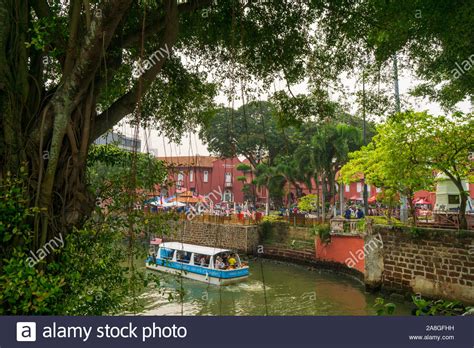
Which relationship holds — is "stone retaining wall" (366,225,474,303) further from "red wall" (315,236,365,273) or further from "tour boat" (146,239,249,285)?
"tour boat" (146,239,249,285)

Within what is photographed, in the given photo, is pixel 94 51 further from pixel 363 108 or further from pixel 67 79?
pixel 363 108

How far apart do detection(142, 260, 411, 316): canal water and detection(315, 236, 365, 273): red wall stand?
0.69 m

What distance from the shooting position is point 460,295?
36.9ft

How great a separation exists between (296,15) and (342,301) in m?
10.3

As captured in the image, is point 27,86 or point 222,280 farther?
point 222,280

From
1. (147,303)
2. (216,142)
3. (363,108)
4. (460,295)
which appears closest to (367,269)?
(460,295)

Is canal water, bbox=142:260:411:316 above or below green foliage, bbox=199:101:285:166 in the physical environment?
below

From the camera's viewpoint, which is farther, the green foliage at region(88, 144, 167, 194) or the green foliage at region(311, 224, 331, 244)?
the green foliage at region(311, 224, 331, 244)

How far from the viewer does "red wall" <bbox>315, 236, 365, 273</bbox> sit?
16641 mm

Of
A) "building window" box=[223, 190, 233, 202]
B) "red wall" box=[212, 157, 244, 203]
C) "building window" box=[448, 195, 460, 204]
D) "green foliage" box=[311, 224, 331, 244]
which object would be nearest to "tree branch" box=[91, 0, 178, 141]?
"building window" box=[448, 195, 460, 204]

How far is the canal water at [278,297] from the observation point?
1245cm

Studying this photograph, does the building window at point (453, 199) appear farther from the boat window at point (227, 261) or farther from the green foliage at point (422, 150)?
the boat window at point (227, 261)

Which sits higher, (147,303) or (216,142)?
(216,142)

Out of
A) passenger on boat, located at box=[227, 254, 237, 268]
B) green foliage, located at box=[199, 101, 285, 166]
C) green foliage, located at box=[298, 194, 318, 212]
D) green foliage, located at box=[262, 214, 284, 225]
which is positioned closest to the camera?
passenger on boat, located at box=[227, 254, 237, 268]
